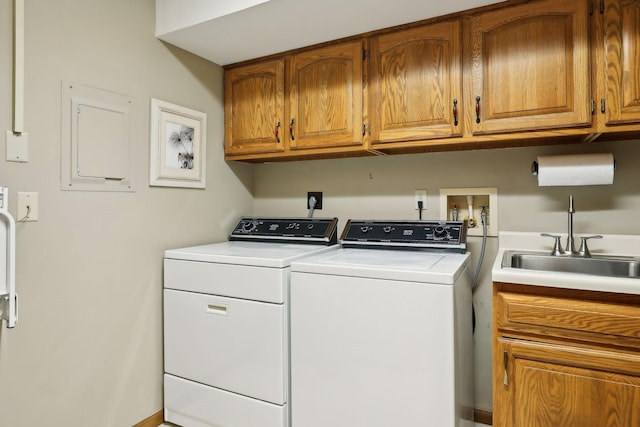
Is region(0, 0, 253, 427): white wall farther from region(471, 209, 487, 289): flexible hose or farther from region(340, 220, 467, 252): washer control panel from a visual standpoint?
region(471, 209, 487, 289): flexible hose

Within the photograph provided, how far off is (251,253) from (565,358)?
1333 millimetres

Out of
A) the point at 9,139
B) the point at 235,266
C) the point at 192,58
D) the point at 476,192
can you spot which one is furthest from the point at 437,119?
the point at 9,139

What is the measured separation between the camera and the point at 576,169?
5.43 feet

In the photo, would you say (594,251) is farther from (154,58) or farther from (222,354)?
(154,58)

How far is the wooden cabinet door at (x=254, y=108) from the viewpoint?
219 centimetres

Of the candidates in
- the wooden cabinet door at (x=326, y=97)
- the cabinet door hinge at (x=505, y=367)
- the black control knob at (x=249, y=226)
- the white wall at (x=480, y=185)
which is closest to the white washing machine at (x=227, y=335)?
the black control knob at (x=249, y=226)

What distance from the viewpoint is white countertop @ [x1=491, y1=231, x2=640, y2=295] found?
4.06 feet

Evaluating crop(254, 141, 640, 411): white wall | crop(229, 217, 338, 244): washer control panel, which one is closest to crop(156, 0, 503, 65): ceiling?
crop(254, 141, 640, 411): white wall

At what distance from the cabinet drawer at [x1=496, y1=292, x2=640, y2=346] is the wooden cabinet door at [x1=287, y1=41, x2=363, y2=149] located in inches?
40.6

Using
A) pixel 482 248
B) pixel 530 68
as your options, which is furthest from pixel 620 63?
pixel 482 248

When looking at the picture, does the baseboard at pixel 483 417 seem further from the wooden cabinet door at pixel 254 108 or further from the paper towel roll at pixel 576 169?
the wooden cabinet door at pixel 254 108

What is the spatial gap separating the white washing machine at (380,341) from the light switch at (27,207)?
1033 mm

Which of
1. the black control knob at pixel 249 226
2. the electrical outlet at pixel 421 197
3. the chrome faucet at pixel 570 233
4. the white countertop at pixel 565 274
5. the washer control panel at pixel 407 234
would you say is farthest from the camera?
the black control knob at pixel 249 226

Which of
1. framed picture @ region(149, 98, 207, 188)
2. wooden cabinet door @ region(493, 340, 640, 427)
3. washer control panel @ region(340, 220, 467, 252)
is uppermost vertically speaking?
framed picture @ region(149, 98, 207, 188)
